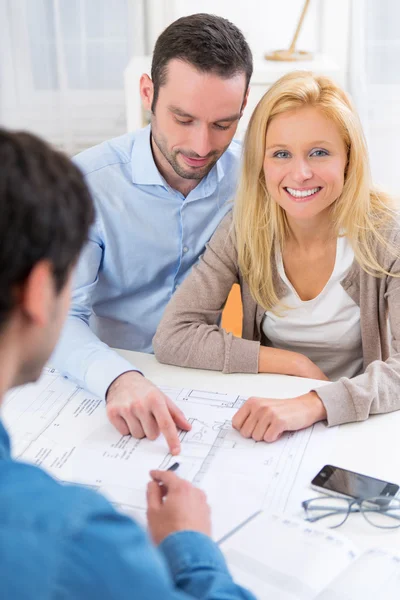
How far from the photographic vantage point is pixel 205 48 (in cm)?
150

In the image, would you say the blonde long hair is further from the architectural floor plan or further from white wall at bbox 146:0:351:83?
white wall at bbox 146:0:351:83

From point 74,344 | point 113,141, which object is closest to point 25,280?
point 74,344

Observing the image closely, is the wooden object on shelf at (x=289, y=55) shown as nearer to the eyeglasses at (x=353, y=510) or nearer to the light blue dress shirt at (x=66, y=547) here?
the eyeglasses at (x=353, y=510)

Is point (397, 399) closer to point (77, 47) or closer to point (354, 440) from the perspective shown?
point (354, 440)

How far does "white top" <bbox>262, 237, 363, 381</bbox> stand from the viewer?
60.3 inches

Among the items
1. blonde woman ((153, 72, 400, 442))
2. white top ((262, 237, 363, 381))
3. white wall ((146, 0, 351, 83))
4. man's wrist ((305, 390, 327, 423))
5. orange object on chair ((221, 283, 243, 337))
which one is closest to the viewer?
man's wrist ((305, 390, 327, 423))

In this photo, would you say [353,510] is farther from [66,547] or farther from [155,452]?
[66,547]

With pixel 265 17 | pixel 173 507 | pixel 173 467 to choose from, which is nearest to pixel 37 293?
pixel 173 507

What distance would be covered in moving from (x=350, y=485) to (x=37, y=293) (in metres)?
0.62

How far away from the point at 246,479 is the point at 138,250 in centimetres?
74

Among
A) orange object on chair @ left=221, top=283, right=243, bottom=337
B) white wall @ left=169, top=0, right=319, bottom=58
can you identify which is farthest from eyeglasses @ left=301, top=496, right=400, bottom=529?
white wall @ left=169, top=0, right=319, bottom=58

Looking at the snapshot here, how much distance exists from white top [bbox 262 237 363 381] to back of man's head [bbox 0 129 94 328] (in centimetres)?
98

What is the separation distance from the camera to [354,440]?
1144 millimetres

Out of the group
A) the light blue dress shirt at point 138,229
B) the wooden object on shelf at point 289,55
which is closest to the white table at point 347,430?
the light blue dress shirt at point 138,229
